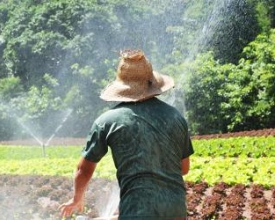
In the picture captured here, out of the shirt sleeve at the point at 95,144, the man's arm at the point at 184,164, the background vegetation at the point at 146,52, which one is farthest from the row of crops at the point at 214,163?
the shirt sleeve at the point at 95,144

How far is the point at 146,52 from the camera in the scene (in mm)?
18266

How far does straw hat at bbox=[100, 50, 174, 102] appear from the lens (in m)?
2.66

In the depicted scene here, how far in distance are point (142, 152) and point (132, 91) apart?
0.29 meters

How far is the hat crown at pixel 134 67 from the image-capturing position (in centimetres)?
270

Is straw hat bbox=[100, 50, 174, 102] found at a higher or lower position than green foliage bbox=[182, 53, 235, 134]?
higher

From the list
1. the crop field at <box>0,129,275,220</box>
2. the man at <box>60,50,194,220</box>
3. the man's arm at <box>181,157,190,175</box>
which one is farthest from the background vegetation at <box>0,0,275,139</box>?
the man at <box>60,50,194,220</box>

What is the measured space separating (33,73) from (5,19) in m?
3.89

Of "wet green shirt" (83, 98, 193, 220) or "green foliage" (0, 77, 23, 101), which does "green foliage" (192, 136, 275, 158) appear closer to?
"wet green shirt" (83, 98, 193, 220)

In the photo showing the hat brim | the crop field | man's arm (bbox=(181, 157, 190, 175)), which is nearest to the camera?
the hat brim

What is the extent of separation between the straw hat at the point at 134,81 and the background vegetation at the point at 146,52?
523 inches

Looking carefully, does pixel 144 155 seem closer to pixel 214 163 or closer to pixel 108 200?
pixel 108 200

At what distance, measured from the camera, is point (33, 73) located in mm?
22047

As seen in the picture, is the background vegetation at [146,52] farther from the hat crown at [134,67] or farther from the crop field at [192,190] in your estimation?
the hat crown at [134,67]

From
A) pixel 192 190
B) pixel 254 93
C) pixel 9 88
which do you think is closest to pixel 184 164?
pixel 192 190
